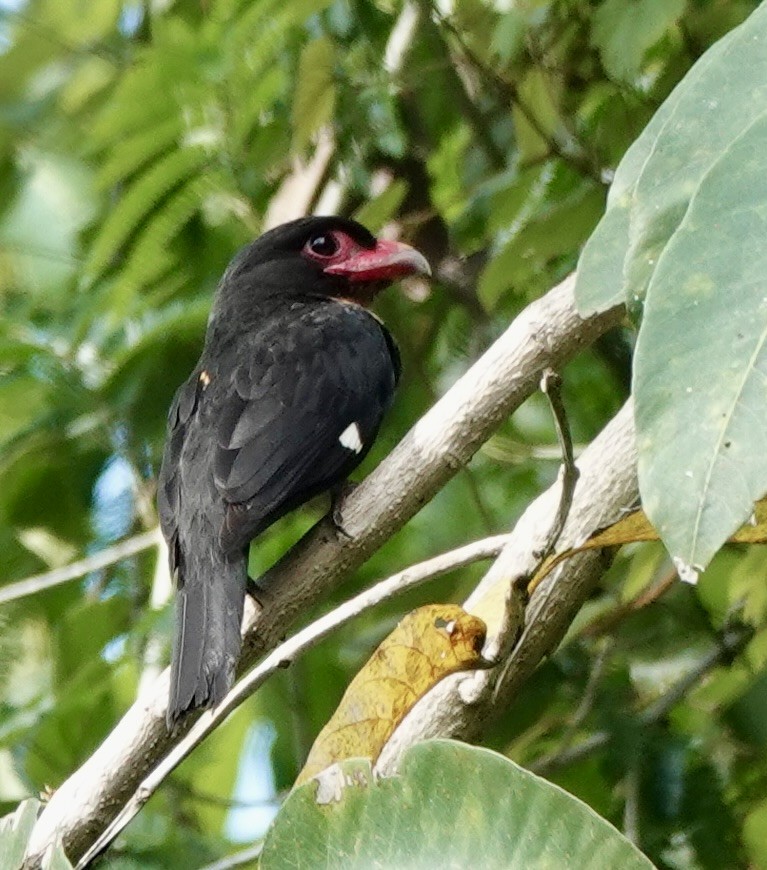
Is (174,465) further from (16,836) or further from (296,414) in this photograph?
(16,836)

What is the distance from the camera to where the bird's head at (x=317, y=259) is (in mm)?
3998

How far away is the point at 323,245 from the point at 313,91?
526 mm

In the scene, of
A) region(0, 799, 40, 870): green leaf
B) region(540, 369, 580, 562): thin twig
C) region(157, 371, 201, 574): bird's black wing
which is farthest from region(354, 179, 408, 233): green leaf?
region(0, 799, 40, 870): green leaf

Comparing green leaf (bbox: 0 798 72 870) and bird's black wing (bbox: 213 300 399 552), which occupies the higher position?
green leaf (bbox: 0 798 72 870)

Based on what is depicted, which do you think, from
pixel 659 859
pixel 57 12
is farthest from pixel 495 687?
pixel 57 12

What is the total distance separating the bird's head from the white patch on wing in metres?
0.72

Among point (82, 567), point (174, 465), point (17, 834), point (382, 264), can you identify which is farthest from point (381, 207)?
point (17, 834)

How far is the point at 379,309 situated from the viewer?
14.3 ft

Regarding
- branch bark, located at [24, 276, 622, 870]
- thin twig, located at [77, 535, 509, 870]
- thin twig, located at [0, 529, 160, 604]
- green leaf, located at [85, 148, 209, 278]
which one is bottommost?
thin twig, located at [0, 529, 160, 604]

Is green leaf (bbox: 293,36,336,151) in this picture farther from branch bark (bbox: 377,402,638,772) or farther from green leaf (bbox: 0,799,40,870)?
green leaf (bbox: 0,799,40,870)

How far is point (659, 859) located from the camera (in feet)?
11.0

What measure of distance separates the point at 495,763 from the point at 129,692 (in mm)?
2489

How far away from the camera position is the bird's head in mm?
3998

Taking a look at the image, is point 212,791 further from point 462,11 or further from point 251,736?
point 462,11
